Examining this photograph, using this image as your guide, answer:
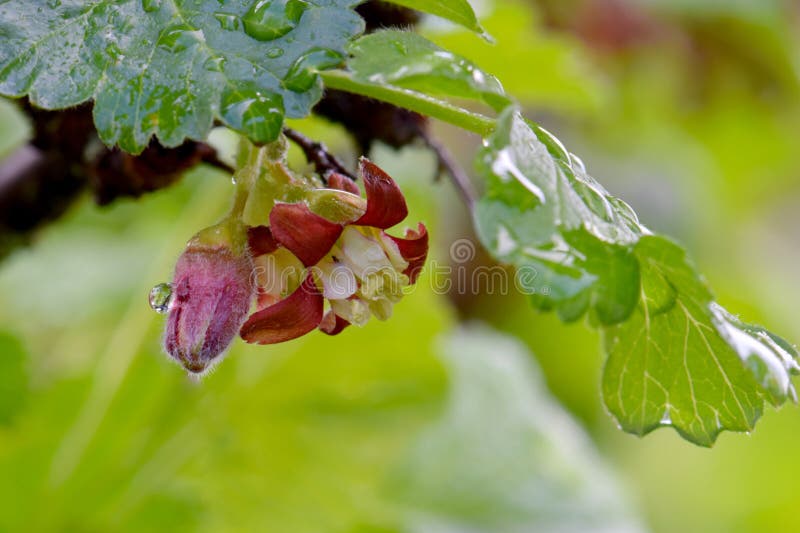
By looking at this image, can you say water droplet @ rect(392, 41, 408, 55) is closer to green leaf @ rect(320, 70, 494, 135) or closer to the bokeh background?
green leaf @ rect(320, 70, 494, 135)

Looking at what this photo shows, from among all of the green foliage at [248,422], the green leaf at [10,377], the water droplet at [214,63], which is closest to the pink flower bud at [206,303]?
the water droplet at [214,63]

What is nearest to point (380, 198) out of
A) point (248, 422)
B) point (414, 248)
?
point (414, 248)

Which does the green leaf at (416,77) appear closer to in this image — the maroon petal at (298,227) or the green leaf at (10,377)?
the maroon petal at (298,227)

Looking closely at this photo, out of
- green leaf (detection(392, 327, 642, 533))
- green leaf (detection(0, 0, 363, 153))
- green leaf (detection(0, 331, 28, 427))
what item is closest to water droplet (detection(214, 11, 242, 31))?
green leaf (detection(0, 0, 363, 153))

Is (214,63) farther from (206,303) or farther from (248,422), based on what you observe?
(248,422)

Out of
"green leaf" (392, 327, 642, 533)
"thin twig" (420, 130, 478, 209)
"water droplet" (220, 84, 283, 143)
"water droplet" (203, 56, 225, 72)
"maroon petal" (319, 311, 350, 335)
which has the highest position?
"water droplet" (220, 84, 283, 143)

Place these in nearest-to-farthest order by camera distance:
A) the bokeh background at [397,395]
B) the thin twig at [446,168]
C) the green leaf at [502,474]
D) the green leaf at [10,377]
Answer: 1. the thin twig at [446,168]
2. the green leaf at [10,377]
3. the bokeh background at [397,395]
4. the green leaf at [502,474]
